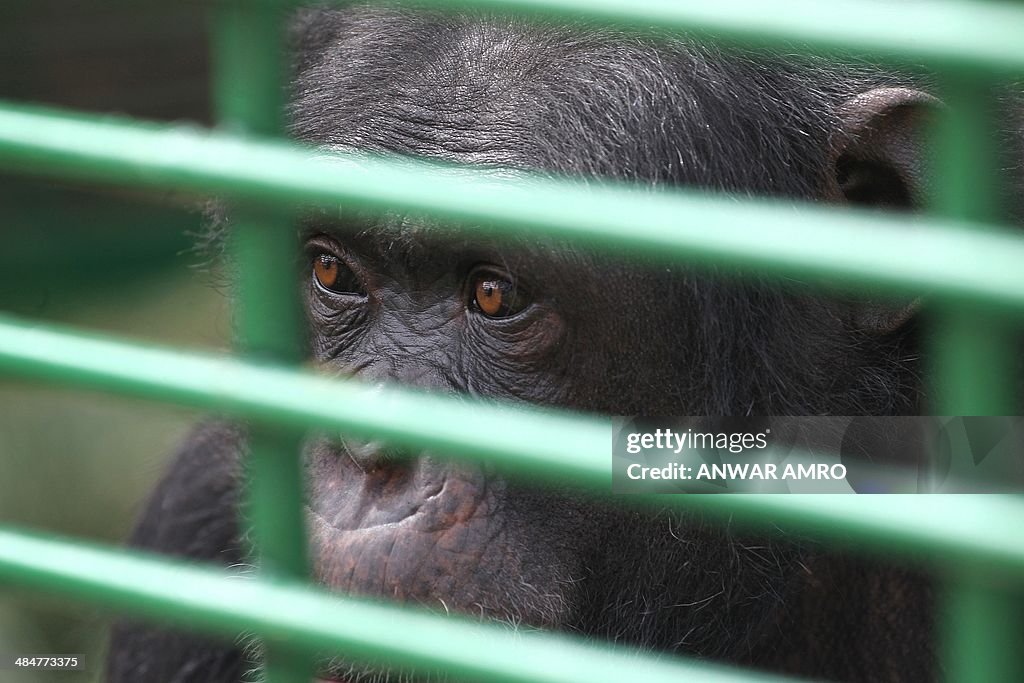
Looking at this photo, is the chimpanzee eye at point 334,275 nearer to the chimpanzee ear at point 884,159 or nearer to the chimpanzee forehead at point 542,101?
the chimpanzee forehead at point 542,101

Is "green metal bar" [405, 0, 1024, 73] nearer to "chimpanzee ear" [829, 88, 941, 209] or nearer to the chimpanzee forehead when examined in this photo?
the chimpanzee forehead

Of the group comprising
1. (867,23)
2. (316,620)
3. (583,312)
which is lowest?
(583,312)

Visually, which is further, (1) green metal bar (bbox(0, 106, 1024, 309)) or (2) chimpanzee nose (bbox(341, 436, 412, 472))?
(2) chimpanzee nose (bbox(341, 436, 412, 472))

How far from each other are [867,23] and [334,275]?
201 centimetres

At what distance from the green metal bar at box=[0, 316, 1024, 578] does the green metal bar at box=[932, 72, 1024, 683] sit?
0.05 m

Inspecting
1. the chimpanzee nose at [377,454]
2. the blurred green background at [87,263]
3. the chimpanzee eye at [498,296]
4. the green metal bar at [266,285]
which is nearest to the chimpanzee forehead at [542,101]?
the chimpanzee eye at [498,296]

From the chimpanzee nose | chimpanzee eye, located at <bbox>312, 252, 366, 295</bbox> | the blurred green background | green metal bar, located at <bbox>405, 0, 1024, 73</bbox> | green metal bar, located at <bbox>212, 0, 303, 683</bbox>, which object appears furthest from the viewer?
the blurred green background

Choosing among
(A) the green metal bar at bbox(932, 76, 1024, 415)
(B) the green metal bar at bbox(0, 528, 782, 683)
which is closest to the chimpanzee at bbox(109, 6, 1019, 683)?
(B) the green metal bar at bbox(0, 528, 782, 683)

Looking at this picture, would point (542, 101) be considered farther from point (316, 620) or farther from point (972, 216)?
point (972, 216)

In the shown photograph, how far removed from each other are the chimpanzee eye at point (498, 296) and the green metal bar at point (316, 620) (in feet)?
4.31

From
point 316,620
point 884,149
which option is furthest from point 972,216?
point 884,149

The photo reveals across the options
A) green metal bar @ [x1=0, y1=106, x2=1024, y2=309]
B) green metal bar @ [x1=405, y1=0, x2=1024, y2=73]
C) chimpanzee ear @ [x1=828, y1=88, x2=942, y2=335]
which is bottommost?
chimpanzee ear @ [x1=828, y1=88, x2=942, y2=335]

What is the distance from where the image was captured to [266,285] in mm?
1312

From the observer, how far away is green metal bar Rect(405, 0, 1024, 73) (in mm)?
898
